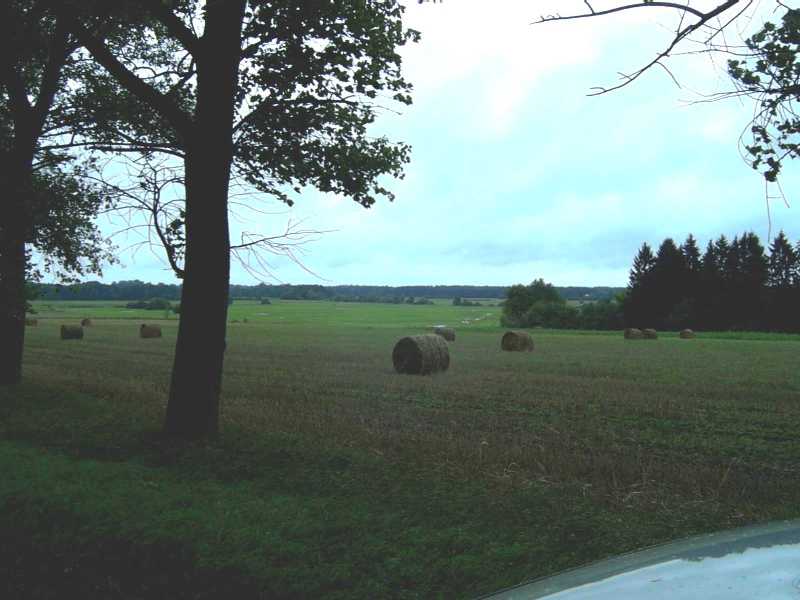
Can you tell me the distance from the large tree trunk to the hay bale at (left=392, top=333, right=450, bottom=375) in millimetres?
12483

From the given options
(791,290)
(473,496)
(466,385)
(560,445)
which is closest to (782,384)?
(466,385)

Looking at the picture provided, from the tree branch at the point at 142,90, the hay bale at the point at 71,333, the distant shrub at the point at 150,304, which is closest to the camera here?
the tree branch at the point at 142,90

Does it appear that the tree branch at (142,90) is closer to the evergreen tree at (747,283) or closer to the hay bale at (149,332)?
the hay bale at (149,332)

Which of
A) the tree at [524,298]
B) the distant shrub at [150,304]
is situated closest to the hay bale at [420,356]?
the distant shrub at [150,304]

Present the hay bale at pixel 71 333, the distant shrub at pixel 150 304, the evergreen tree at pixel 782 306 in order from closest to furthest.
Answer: the hay bale at pixel 71 333
the evergreen tree at pixel 782 306
the distant shrub at pixel 150 304

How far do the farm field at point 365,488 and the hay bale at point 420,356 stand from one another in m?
6.88

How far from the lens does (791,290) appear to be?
6962 centimetres

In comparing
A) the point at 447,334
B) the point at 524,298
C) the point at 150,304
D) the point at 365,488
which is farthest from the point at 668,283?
the point at 365,488

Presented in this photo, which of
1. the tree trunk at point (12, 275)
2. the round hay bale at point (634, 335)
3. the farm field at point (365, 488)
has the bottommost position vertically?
the farm field at point (365, 488)

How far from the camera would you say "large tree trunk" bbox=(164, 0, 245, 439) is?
9008mm

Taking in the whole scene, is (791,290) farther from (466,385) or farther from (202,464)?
(202,464)

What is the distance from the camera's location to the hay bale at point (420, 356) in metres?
21.3

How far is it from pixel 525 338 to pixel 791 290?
49221 millimetres

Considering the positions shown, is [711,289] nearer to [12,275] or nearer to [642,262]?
[642,262]
